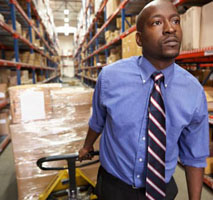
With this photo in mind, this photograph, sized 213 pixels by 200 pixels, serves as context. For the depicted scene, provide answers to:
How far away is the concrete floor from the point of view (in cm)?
194

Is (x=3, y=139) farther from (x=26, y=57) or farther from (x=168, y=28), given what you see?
(x=168, y=28)

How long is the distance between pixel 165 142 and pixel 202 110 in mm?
237

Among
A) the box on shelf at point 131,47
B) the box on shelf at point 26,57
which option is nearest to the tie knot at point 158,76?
the box on shelf at point 131,47

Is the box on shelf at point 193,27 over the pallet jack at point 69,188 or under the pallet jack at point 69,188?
over

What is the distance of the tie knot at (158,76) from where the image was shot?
0.86 meters

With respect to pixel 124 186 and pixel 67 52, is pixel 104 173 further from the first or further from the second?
pixel 67 52

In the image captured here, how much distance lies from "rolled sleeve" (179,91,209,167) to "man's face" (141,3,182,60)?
0.28m

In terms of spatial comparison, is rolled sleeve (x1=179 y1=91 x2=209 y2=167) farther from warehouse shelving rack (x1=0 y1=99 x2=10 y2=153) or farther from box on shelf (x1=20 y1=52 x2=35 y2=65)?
box on shelf (x1=20 y1=52 x2=35 y2=65)

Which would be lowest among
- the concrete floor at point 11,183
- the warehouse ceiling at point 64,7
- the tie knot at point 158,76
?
the concrete floor at point 11,183

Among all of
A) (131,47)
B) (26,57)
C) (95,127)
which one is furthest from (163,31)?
(26,57)

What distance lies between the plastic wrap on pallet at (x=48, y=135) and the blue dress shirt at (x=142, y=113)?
0.90m

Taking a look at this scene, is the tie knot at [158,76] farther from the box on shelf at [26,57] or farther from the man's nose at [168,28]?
the box on shelf at [26,57]

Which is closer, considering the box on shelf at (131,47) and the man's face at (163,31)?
the man's face at (163,31)

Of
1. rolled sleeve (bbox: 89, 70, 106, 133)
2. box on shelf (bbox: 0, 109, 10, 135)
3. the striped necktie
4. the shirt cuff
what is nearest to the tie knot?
the striped necktie
